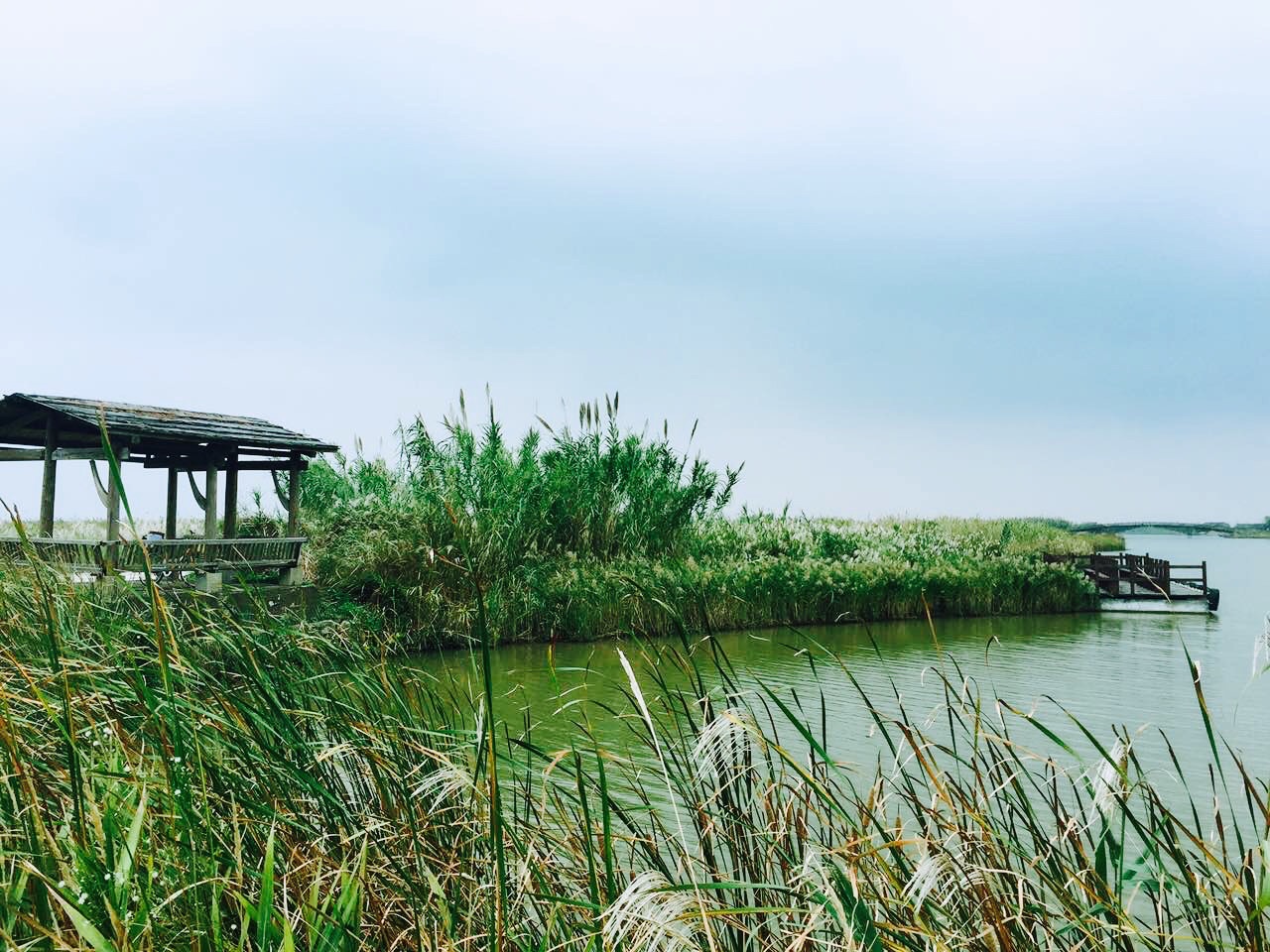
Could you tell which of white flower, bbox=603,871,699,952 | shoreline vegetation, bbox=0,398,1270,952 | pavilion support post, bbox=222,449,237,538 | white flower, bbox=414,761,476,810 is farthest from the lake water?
pavilion support post, bbox=222,449,237,538

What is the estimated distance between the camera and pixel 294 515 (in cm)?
1457

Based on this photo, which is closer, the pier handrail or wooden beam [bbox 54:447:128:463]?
wooden beam [bbox 54:447:128:463]

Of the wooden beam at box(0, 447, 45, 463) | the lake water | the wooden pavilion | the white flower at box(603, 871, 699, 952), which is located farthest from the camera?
the wooden beam at box(0, 447, 45, 463)

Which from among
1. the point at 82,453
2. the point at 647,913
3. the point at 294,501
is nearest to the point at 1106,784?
the point at 647,913

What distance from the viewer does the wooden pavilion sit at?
12234 millimetres

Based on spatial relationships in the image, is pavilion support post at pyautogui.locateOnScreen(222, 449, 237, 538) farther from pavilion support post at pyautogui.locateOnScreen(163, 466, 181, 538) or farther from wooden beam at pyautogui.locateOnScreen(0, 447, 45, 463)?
wooden beam at pyautogui.locateOnScreen(0, 447, 45, 463)

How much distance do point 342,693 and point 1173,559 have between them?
59232mm

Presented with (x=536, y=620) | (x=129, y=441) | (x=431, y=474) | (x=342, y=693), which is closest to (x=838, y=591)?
(x=536, y=620)

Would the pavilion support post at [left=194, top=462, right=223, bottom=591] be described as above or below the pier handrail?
above

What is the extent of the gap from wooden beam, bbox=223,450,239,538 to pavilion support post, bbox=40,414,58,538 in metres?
2.41

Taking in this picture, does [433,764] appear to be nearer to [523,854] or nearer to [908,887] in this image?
[523,854]

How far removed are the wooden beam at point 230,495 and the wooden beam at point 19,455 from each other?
2517mm

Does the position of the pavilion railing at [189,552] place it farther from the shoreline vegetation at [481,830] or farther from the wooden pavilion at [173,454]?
the shoreline vegetation at [481,830]

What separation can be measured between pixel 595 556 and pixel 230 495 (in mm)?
6078
